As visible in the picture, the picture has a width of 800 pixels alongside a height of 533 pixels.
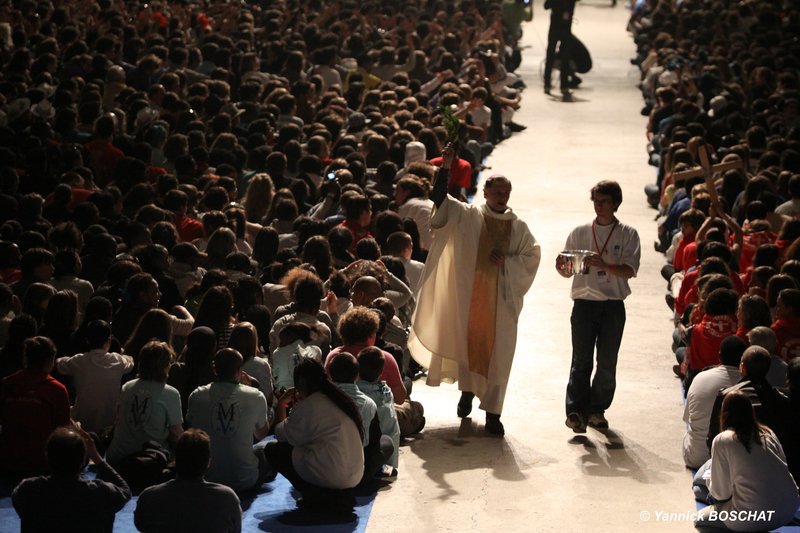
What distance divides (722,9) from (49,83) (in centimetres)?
1605

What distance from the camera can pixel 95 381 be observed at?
9.80m

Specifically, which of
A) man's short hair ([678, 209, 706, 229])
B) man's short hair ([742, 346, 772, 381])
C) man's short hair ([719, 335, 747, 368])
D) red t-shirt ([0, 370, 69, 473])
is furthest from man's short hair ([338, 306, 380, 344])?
man's short hair ([678, 209, 706, 229])

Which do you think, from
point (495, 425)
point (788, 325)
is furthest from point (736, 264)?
point (495, 425)

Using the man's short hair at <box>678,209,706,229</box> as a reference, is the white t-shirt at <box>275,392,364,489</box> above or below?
above

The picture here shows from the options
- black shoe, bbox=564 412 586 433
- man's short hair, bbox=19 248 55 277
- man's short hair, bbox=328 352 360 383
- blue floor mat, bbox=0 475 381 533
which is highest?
man's short hair, bbox=328 352 360 383

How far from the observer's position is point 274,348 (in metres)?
10.9

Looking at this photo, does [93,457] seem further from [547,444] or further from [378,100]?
[378,100]

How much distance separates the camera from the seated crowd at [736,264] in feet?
28.3

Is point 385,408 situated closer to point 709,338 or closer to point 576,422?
point 576,422

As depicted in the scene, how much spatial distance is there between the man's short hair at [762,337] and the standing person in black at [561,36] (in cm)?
1733

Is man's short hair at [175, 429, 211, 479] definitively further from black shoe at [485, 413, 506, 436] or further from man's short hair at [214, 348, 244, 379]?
black shoe at [485, 413, 506, 436]

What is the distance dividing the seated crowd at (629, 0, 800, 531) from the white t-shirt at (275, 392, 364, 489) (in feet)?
7.29

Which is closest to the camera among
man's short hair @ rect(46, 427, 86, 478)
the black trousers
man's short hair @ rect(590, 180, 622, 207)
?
man's short hair @ rect(46, 427, 86, 478)

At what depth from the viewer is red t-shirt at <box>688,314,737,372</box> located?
10.7m
